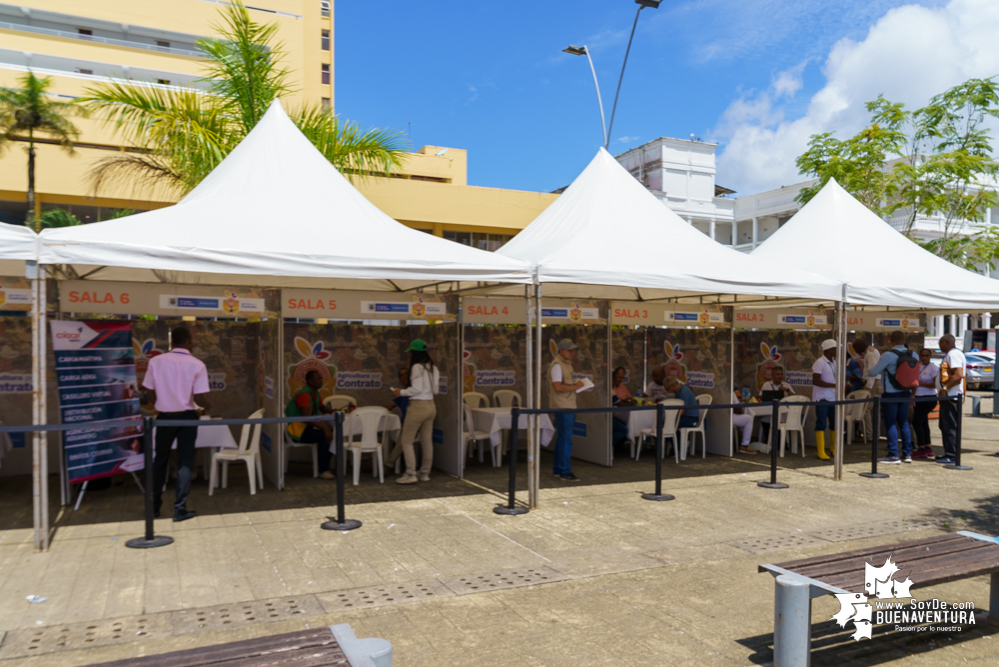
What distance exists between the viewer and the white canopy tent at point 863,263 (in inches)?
368

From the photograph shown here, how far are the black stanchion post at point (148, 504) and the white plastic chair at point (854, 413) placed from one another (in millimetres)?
10129

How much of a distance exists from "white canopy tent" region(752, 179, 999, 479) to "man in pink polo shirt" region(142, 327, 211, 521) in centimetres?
731

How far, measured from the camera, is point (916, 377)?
10.4 metres

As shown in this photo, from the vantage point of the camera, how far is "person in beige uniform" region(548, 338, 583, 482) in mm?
8891

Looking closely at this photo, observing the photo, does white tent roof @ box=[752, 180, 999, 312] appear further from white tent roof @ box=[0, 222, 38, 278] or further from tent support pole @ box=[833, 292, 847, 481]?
white tent roof @ box=[0, 222, 38, 278]

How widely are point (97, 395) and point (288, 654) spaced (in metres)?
5.19

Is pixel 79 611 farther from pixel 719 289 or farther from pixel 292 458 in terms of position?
pixel 719 289

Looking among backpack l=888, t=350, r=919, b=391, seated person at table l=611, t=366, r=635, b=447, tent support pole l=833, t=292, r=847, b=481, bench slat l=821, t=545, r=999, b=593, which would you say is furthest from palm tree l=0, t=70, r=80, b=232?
bench slat l=821, t=545, r=999, b=593

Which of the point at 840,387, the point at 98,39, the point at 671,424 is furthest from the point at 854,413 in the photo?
the point at 98,39

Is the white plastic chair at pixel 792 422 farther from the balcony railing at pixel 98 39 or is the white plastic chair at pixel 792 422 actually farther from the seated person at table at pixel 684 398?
the balcony railing at pixel 98 39

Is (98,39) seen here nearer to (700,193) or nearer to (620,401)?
(700,193)

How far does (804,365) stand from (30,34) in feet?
135

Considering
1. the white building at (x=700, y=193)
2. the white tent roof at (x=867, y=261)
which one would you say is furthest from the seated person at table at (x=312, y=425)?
the white building at (x=700, y=193)

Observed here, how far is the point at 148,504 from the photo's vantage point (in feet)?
19.6
